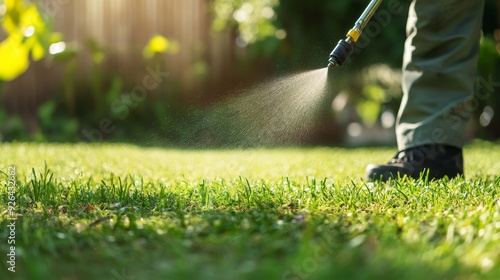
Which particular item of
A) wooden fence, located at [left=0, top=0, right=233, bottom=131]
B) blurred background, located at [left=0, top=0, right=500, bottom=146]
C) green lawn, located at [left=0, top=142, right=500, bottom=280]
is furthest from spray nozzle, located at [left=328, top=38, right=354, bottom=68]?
wooden fence, located at [left=0, top=0, right=233, bottom=131]

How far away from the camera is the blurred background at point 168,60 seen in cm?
587

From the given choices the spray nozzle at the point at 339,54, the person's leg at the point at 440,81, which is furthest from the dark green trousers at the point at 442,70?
the spray nozzle at the point at 339,54

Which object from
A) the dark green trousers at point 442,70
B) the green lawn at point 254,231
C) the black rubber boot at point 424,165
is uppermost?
the dark green trousers at point 442,70

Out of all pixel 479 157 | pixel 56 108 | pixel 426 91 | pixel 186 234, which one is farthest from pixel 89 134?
pixel 186 234

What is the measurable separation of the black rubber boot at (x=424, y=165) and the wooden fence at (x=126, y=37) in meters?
4.25

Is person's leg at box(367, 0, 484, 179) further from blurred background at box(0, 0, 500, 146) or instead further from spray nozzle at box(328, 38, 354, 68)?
blurred background at box(0, 0, 500, 146)

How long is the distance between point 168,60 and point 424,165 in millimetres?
4569

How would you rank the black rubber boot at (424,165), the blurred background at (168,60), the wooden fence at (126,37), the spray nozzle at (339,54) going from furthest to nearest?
the wooden fence at (126,37), the blurred background at (168,60), the black rubber boot at (424,165), the spray nozzle at (339,54)

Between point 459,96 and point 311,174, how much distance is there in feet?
2.30

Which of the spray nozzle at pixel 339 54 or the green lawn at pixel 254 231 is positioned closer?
the green lawn at pixel 254 231

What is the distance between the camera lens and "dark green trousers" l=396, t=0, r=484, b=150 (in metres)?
2.58

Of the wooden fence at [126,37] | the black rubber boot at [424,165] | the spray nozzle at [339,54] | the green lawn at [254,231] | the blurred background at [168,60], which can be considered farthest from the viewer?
the wooden fence at [126,37]

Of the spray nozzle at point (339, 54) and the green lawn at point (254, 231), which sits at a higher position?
the spray nozzle at point (339, 54)

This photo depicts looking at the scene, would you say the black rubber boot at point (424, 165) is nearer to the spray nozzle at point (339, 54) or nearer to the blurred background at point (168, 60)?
the spray nozzle at point (339, 54)
